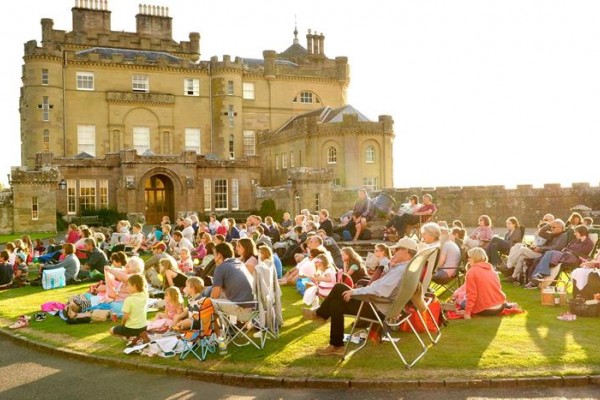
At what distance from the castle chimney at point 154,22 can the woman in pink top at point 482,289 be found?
51709 mm

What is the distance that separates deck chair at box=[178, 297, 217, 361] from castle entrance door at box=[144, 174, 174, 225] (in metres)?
35.3

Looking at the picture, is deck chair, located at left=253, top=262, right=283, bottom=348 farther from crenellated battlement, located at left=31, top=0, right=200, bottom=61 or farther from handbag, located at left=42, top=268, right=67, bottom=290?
crenellated battlement, located at left=31, top=0, right=200, bottom=61

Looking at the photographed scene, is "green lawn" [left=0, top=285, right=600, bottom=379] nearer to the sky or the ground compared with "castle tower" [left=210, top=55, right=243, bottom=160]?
nearer to the ground

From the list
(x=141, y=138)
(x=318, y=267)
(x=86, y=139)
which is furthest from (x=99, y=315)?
(x=141, y=138)

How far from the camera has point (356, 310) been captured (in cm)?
821

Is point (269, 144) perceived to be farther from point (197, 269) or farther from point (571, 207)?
point (197, 269)

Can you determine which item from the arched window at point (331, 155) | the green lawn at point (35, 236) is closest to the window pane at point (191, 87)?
the arched window at point (331, 155)

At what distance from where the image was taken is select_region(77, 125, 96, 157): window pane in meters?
49.4

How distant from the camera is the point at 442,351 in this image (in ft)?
27.1

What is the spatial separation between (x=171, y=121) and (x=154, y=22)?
1105cm

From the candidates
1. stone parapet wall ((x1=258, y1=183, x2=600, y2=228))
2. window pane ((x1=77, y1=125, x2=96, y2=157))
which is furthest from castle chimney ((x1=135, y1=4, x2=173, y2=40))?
stone parapet wall ((x1=258, y1=183, x2=600, y2=228))

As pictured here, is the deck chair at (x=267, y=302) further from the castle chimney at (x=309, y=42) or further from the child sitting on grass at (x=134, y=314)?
the castle chimney at (x=309, y=42)

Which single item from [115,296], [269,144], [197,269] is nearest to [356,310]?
[115,296]

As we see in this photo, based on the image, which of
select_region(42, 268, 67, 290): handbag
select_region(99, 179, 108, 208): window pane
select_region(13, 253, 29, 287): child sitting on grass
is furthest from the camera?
Result: select_region(99, 179, 108, 208): window pane
